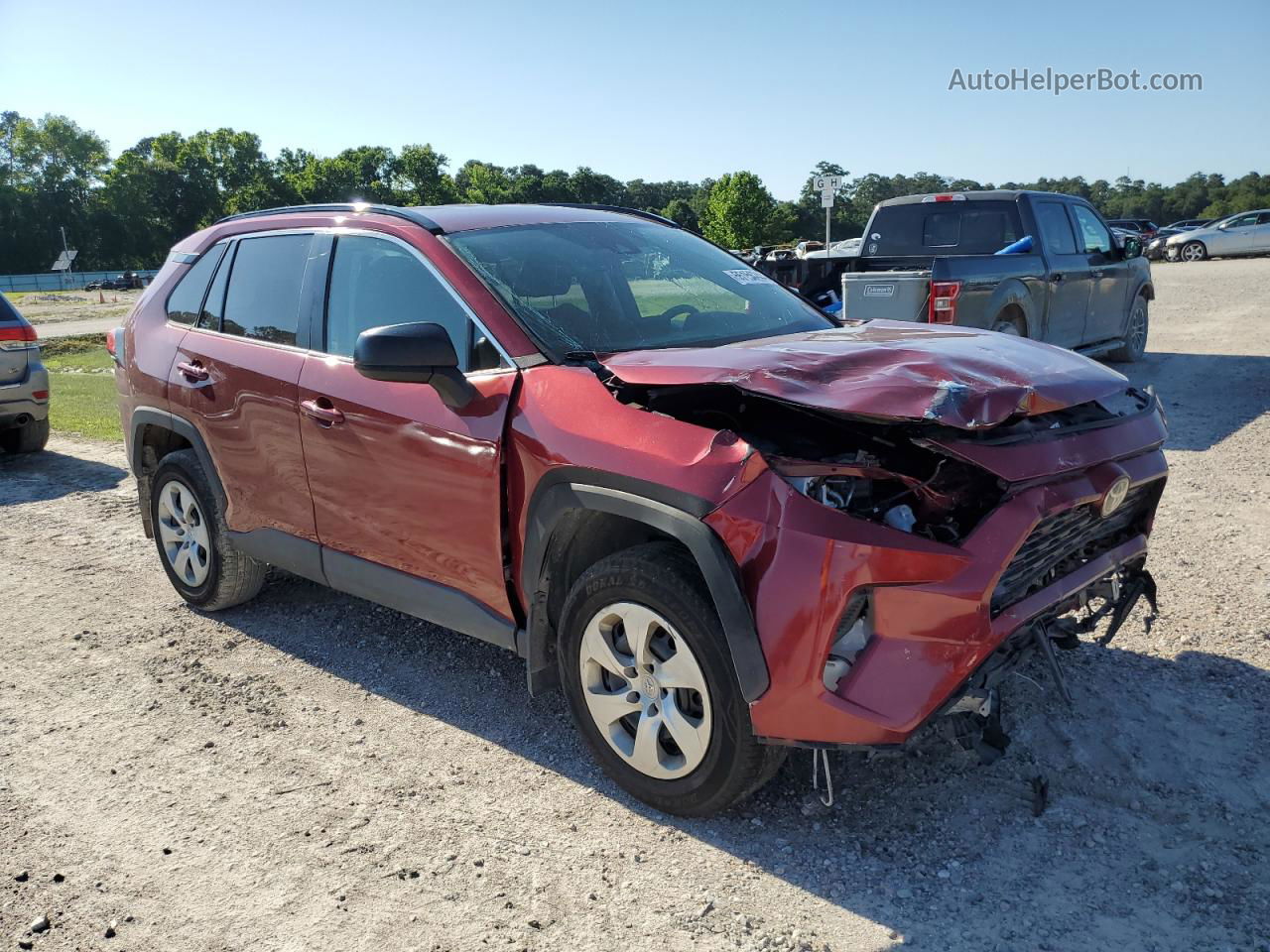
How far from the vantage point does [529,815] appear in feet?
10.6

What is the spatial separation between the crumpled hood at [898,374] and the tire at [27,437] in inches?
338

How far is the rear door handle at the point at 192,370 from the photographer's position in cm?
467

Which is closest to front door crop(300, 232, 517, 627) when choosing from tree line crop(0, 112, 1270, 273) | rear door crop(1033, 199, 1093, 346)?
rear door crop(1033, 199, 1093, 346)

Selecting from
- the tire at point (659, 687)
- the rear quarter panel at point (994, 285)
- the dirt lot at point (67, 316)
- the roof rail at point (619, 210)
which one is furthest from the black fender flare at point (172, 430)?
the dirt lot at point (67, 316)

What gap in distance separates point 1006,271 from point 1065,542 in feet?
21.0

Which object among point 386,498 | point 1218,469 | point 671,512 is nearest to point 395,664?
point 386,498

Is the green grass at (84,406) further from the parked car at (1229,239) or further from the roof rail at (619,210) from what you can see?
the parked car at (1229,239)

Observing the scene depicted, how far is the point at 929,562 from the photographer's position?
2.64 metres

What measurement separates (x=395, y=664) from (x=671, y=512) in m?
2.12

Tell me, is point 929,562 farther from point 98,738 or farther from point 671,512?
point 98,738

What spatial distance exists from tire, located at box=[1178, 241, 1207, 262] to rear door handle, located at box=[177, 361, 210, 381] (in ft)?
114

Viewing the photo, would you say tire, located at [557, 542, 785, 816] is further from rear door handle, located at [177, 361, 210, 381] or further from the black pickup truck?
the black pickup truck

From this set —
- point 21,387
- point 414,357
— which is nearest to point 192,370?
point 414,357

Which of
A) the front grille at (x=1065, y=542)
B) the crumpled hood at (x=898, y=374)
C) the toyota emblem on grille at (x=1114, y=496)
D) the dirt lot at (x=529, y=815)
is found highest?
the crumpled hood at (x=898, y=374)
